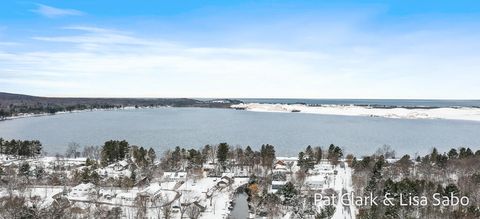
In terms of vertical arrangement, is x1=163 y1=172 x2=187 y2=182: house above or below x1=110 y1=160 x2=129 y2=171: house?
below

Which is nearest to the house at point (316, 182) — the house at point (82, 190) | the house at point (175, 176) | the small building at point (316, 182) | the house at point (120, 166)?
the small building at point (316, 182)

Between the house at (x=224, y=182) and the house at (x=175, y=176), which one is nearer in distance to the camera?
the house at (x=224, y=182)

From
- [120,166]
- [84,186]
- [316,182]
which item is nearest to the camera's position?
[84,186]

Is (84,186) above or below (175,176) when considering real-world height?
above

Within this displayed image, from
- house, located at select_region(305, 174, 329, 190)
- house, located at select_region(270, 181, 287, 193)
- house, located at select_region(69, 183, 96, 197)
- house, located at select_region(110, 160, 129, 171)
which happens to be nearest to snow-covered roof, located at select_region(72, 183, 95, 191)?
house, located at select_region(69, 183, 96, 197)

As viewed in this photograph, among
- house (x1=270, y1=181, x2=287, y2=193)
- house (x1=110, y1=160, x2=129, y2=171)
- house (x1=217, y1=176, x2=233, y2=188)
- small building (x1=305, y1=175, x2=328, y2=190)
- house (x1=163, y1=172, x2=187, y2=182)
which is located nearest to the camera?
house (x1=270, y1=181, x2=287, y2=193)

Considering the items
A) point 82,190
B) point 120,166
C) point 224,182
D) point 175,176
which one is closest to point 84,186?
point 82,190

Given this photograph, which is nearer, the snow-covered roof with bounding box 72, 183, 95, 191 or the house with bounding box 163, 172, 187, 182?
the snow-covered roof with bounding box 72, 183, 95, 191

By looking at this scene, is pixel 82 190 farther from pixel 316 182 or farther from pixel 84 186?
pixel 316 182

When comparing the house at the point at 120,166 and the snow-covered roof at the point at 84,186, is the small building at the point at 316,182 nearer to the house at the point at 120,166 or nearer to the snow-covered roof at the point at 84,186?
the snow-covered roof at the point at 84,186

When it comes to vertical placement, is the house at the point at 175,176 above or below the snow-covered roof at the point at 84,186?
below

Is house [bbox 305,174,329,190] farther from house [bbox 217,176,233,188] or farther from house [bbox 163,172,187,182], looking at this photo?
house [bbox 163,172,187,182]

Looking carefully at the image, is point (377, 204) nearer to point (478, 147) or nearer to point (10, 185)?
point (10, 185)
